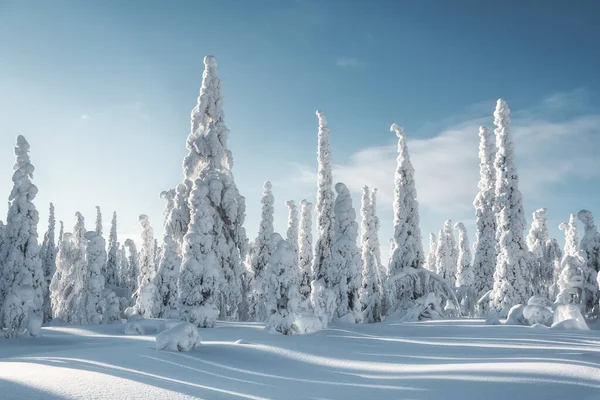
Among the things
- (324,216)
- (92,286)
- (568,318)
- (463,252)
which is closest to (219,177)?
(324,216)

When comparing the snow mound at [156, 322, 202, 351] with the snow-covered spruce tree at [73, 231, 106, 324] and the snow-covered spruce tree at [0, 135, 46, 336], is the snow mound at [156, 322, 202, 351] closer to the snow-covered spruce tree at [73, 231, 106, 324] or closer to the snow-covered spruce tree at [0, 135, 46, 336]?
the snow-covered spruce tree at [0, 135, 46, 336]

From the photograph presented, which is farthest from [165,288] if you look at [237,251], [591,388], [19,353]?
[591,388]

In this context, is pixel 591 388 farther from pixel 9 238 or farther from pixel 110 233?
pixel 110 233

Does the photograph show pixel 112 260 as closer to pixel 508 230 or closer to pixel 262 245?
pixel 262 245

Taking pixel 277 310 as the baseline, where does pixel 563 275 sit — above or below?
above

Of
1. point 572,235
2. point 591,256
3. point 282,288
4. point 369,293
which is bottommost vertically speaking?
point 369,293

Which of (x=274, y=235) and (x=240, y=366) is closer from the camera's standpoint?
(x=240, y=366)

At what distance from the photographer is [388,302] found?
29.3 metres

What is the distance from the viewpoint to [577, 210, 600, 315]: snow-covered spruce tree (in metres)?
21.9

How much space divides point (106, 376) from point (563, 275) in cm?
2242

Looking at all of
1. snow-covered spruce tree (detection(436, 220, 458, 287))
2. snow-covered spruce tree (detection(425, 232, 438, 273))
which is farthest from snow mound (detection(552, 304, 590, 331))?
snow-covered spruce tree (detection(425, 232, 438, 273))

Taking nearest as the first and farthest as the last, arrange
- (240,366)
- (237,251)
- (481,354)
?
(240,366)
(481,354)
(237,251)

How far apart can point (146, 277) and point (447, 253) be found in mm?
39980

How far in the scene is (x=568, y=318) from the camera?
61.0ft
